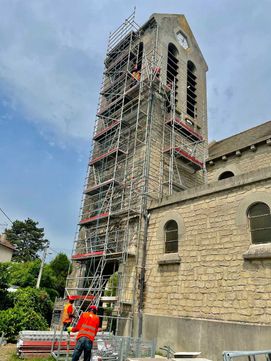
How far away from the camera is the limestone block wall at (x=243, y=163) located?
Answer: 1428cm

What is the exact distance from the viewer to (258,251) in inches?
356

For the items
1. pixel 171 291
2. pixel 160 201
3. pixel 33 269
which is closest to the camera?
pixel 171 291

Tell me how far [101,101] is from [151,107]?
21.1 feet

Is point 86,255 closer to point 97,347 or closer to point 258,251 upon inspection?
point 97,347

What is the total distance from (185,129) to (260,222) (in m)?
10.1

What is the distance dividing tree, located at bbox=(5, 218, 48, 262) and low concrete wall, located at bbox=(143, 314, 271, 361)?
44.8 meters

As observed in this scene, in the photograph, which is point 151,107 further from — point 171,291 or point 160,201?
point 171,291

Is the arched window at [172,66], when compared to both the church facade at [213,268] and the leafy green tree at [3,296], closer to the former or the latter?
the church facade at [213,268]

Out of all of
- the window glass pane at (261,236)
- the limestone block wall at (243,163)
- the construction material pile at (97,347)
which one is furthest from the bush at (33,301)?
the limestone block wall at (243,163)

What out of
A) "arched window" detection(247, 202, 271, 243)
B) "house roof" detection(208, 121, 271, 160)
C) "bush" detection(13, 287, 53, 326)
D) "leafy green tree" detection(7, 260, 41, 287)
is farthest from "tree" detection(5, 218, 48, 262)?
"arched window" detection(247, 202, 271, 243)

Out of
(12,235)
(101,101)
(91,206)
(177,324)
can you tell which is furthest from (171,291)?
(12,235)

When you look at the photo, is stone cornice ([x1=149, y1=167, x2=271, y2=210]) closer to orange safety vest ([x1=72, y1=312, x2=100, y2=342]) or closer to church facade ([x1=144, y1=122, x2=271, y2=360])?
church facade ([x1=144, y1=122, x2=271, y2=360])

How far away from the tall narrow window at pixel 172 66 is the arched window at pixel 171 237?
10.7 metres

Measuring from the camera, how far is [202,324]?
961cm
